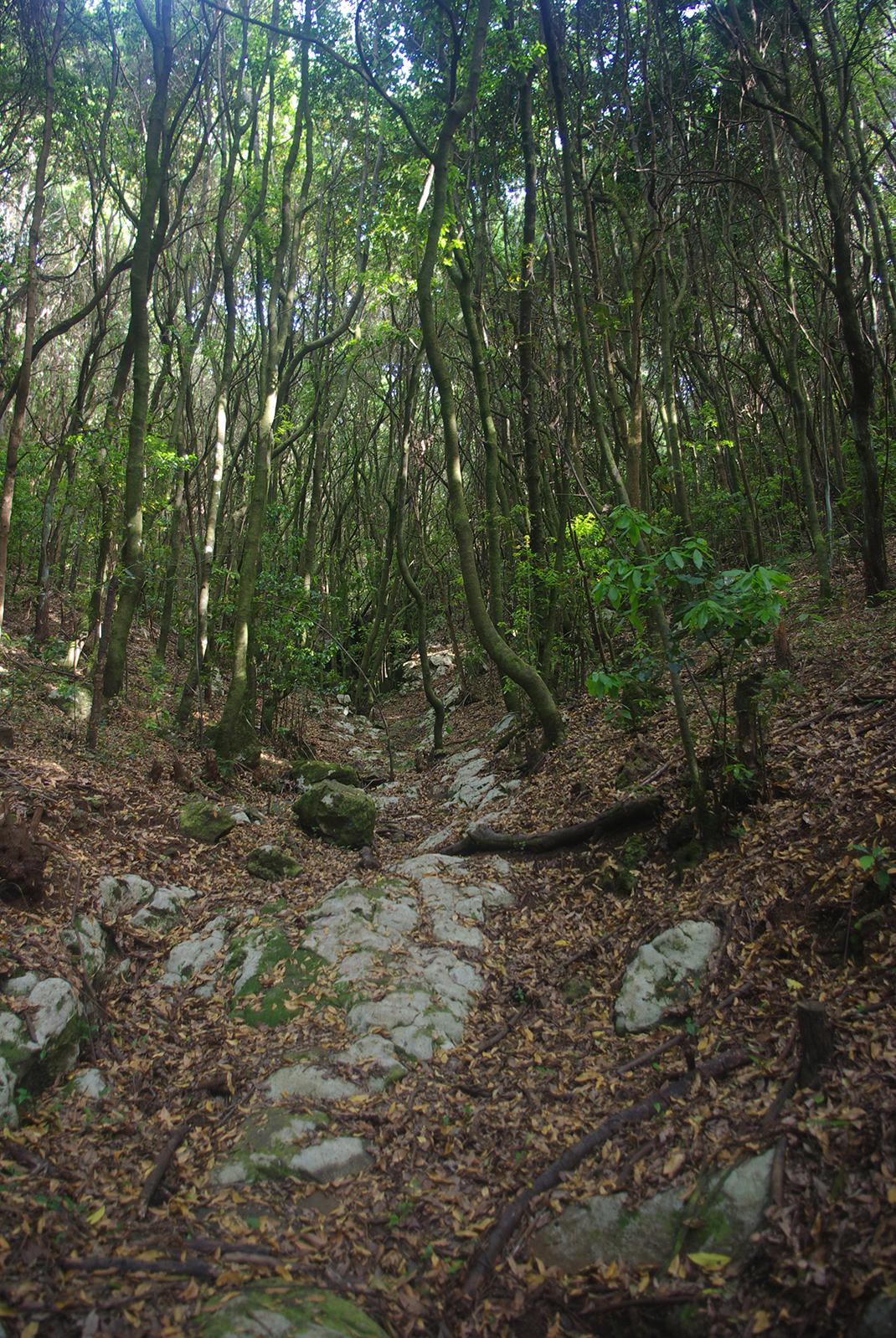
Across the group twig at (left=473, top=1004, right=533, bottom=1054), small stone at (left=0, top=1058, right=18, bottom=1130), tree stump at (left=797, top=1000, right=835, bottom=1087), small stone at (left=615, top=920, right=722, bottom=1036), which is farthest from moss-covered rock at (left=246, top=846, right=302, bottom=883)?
tree stump at (left=797, top=1000, right=835, bottom=1087)

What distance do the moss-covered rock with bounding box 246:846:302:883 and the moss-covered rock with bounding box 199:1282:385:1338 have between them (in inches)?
169

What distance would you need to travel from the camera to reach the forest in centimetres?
294

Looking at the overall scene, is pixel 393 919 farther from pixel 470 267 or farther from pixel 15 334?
pixel 15 334

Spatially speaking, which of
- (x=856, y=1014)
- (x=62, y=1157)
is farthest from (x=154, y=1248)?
(x=856, y=1014)

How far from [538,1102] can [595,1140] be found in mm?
516

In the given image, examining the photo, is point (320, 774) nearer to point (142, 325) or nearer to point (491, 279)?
point (142, 325)

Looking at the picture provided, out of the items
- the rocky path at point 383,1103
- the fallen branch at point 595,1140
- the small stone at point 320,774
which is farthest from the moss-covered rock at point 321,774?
the fallen branch at point 595,1140

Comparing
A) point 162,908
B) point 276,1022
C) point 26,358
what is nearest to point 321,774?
point 162,908

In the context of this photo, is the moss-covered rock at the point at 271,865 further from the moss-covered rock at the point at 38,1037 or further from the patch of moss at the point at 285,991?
the moss-covered rock at the point at 38,1037

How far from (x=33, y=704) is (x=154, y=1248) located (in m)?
7.98

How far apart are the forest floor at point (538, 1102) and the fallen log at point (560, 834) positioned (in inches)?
7.5

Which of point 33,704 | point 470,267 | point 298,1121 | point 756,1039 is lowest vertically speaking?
point 298,1121

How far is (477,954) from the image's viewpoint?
5.41 meters

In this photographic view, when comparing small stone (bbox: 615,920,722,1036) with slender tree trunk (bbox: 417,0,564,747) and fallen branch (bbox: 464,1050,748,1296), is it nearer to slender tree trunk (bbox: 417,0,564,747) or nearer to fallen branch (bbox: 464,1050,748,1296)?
fallen branch (bbox: 464,1050,748,1296)
